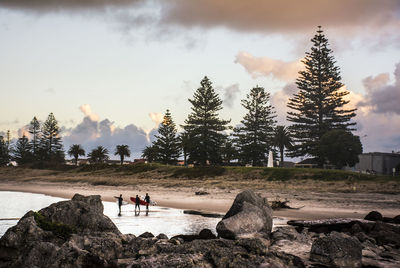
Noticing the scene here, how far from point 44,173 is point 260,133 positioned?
37.3 m

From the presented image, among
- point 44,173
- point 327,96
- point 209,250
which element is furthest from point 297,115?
point 209,250

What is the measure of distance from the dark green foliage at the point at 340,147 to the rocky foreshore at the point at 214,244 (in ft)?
150

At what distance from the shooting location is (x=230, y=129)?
75.2m

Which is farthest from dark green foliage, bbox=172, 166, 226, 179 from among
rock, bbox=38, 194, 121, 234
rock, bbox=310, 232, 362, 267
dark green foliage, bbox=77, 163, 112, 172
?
rock, bbox=310, 232, 362, 267

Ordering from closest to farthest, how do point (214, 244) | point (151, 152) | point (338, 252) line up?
point (338, 252) → point (214, 244) → point (151, 152)

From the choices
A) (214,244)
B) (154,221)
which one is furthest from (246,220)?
(154,221)

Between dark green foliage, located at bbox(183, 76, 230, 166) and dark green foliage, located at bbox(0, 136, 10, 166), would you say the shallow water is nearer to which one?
dark green foliage, located at bbox(183, 76, 230, 166)

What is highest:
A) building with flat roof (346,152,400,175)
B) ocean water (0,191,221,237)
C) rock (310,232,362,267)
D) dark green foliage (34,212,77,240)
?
building with flat roof (346,152,400,175)

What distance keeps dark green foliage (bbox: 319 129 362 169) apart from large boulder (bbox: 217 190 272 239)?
1911 inches

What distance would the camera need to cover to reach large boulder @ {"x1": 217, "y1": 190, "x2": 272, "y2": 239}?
13.5 meters

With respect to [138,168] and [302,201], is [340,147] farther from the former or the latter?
[302,201]

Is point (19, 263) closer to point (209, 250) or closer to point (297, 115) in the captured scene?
point (209, 250)

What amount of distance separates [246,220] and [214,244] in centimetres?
330

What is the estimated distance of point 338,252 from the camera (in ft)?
33.0
